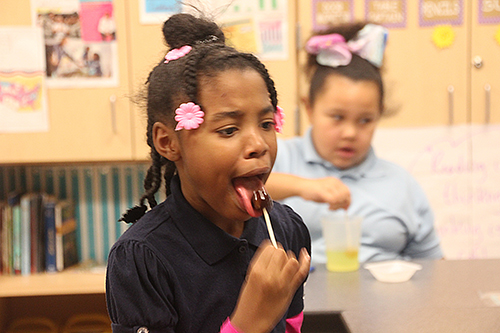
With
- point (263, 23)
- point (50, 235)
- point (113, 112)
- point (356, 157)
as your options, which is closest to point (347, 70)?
point (356, 157)

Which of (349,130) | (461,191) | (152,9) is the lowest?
(461,191)

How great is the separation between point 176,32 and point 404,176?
96cm

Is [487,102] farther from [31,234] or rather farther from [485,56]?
[31,234]

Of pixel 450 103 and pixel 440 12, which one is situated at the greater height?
pixel 440 12

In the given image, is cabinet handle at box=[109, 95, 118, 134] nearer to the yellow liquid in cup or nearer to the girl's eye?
the yellow liquid in cup

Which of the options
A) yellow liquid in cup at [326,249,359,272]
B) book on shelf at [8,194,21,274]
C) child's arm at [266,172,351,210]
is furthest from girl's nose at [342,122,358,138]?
book on shelf at [8,194,21,274]

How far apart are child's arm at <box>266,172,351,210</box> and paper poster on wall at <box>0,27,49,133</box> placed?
3.39 feet

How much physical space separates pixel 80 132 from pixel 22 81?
0.90 feet

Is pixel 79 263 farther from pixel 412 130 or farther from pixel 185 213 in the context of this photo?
pixel 185 213

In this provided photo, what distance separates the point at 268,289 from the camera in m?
0.57

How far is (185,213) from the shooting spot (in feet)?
2.25

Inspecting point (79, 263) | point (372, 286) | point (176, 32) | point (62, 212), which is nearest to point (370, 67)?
point (372, 286)

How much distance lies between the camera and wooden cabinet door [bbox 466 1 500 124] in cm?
184

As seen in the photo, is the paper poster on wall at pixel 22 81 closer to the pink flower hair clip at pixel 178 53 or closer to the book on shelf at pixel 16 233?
the book on shelf at pixel 16 233
